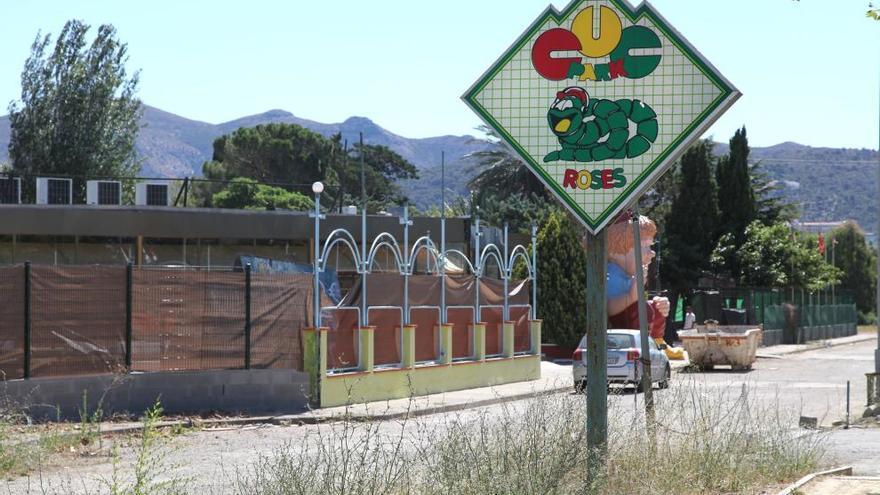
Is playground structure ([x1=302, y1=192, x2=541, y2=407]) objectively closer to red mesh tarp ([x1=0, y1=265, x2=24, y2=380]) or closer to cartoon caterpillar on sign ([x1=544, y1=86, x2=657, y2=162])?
red mesh tarp ([x1=0, y1=265, x2=24, y2=380])

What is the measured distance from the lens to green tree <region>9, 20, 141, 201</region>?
205ft

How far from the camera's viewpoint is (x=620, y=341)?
28.2 metres

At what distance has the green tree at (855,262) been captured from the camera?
95.8 m

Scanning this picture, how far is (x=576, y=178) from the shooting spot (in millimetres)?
8859

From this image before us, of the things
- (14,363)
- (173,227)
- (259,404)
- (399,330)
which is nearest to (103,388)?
(14,363)

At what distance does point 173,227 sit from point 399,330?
18.5 meters

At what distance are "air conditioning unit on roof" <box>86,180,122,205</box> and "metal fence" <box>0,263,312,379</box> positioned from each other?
22.1 metres

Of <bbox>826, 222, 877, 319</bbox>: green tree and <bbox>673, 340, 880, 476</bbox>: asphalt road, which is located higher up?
<bbox>826, 222, 877, 319</bbox>: green tree

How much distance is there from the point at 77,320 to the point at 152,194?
24.5 metres

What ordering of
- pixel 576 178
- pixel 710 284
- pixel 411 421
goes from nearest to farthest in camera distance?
pixel 576 178
pixel 411 421
pixel 710 284

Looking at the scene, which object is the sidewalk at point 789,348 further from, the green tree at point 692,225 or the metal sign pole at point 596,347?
the metal sign pole at point 596,347

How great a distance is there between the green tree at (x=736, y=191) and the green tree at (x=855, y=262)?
3630cm

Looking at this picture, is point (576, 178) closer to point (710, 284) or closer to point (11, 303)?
point (11, 303)

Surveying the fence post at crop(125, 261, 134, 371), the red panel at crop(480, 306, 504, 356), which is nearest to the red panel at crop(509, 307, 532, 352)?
the red panel at crop(480, 306, 504, 356)
